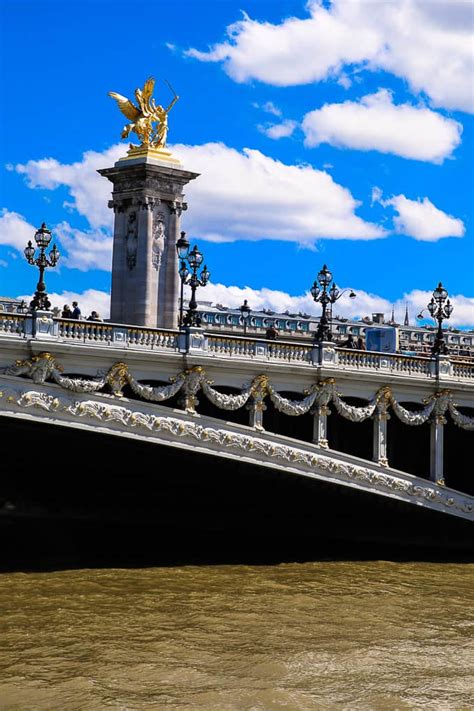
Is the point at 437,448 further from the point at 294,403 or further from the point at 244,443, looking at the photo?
the point at 244,443

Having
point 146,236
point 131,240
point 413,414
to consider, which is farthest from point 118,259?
point 413,414

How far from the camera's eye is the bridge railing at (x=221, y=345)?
1155 inches

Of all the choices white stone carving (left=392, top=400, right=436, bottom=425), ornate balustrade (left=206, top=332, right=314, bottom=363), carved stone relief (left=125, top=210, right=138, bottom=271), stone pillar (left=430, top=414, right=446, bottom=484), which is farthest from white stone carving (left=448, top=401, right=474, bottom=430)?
carved stone relief (left=125, top=210, right=138, bottom=271)

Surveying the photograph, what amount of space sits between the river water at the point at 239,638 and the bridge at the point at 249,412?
9.84 ft

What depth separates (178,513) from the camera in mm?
39031

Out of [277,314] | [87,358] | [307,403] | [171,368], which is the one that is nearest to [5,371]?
[87,358]

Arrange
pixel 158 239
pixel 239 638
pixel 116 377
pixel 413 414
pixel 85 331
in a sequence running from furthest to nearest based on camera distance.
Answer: pixel 158 239, pixel 413 414, pixel 116 377, pixel 85 331, pixel 239 638

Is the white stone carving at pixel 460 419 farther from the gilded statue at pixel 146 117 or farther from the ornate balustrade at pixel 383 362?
the gilded statue at pixel 146 117

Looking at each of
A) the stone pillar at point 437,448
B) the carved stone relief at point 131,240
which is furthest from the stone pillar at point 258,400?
the carved stone relief at point 131,240

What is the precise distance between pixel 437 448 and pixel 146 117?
53.0 feet

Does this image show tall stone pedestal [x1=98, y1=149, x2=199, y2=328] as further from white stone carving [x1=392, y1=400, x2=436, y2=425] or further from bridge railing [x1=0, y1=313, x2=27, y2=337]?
bridge railing [x1=0, y1=313, x2=27, y2=337]

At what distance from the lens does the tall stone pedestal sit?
40.6 meters

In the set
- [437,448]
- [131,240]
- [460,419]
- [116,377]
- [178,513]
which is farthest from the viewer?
[131,240]

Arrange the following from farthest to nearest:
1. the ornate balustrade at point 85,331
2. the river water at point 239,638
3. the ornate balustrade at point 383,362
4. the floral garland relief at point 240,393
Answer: the ornate balustrade at point 383,362
the ornate balustrade at point 85,331
the floral garland relief at point 240,393
the river water at point 239,638
